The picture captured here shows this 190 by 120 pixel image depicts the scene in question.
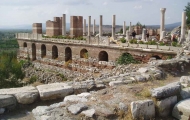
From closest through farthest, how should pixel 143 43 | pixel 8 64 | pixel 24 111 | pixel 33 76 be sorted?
pixel 24 111, pixel 143 43, pixel 8 64, pixel 33 76

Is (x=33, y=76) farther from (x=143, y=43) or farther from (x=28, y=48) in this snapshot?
(x=143, y=43)

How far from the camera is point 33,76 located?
28969mm

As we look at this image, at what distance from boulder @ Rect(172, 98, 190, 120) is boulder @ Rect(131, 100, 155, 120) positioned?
559mm

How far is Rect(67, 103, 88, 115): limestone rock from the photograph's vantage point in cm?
450

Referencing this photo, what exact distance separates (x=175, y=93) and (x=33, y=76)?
25.6m

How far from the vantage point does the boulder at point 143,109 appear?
14.9 feet

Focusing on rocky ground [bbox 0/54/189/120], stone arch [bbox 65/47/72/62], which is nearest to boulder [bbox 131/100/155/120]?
rocky ground [bbox 0/54/189/120]

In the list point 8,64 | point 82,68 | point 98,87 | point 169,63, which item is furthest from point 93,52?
point 98,87

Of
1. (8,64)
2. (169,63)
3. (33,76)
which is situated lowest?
(33,76)

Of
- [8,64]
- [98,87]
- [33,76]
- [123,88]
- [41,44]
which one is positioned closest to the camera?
[123,88]

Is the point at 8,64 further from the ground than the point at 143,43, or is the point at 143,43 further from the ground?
the point at 143,43

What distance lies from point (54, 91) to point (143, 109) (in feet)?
7.25

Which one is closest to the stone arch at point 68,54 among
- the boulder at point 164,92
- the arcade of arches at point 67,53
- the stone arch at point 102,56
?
the arcade of arches at point 67,53

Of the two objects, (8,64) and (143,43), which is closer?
(143,43)
